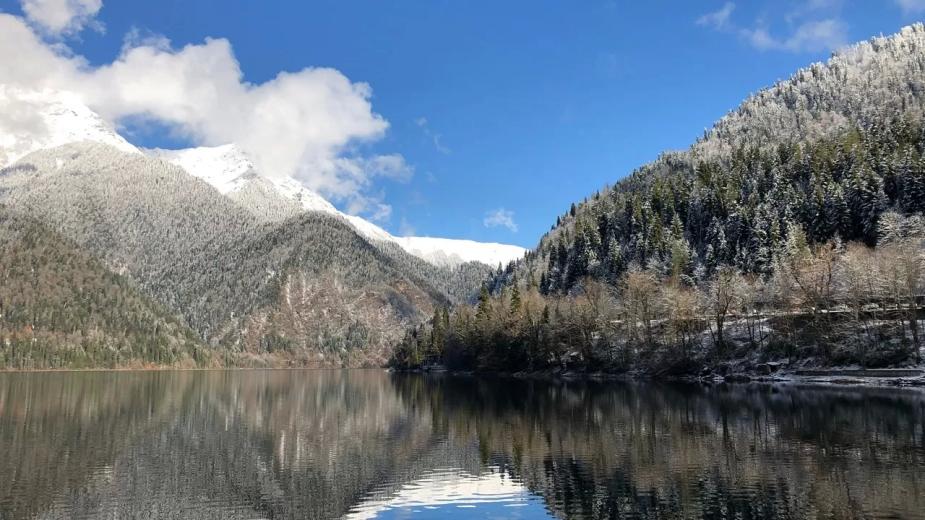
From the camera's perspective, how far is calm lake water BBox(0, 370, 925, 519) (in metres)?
30.4

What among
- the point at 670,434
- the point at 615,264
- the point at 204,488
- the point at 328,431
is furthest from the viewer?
the point at 615,264

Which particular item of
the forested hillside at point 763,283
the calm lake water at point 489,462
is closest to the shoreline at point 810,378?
the forested hillside at point 763,283

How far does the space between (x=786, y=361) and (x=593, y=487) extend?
9099 centimetres

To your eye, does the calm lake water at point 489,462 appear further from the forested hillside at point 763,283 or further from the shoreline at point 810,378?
the forested hillside at point 763,283

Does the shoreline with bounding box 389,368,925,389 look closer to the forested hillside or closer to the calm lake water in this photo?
the forested hillside

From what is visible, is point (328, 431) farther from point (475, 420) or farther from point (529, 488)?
point (529, 488)

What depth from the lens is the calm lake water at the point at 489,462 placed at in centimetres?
3036

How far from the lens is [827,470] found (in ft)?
115

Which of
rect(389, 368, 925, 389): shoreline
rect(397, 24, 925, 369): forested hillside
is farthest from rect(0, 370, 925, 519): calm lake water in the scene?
rect(397, 24, 925, 369): forested hillside

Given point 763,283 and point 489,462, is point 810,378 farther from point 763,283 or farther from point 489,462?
point 489,462

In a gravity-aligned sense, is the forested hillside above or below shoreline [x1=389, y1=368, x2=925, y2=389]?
above

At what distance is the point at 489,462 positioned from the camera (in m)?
43.0

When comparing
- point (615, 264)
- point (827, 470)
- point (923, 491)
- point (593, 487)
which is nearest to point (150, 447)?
point (593, 487)

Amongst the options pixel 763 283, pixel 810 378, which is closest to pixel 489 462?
pixel 810 378
